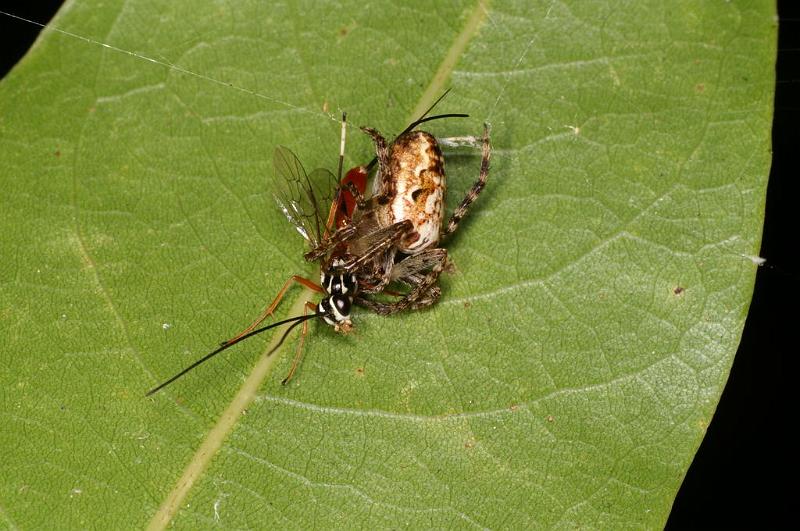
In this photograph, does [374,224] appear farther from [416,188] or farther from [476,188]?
[476,188]

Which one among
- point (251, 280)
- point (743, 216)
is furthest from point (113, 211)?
point (743, 216)

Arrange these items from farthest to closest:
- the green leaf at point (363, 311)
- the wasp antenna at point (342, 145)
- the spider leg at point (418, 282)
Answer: the wasp antenna at point (342, 145)
the spider leg at point (418, 282)
the green leaf at point (363, 311)

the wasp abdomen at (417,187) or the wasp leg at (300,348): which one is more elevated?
the wasp abdomen at (417,187)

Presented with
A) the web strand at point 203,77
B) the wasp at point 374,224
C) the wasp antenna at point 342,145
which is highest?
the web strand at point 203,77

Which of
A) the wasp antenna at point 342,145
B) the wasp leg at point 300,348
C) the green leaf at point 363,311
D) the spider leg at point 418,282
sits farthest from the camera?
the wasp antenna at point 342,145

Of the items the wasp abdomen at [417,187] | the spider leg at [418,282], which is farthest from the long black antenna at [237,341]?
the wasp abdomen at [417,187]

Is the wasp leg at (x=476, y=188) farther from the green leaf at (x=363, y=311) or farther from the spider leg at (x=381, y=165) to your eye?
the spider leg at (x=381, y=165)

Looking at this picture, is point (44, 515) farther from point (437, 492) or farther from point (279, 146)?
point (279, 146)

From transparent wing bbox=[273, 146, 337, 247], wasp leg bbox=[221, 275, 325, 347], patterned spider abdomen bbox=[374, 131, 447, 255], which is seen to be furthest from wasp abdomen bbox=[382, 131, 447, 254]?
wasp leg bbox=[221, 275, 325, 347]
